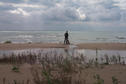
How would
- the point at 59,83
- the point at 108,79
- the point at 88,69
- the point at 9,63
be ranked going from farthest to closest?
the point at 9,63
the point at 88,69
the point at 108,79
the point at 59,83

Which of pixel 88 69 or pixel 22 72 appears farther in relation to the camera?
pixel 88 69

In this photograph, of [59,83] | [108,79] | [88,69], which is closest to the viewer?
[59,83]

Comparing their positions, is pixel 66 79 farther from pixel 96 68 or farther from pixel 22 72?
pixel 96 68

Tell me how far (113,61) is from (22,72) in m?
5.08

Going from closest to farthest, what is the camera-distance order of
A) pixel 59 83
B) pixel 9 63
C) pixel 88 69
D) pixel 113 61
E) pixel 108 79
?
1. pixel 59 83
2. pixel 108 79
3. pixel 88 69
4. pixel 9 63
5. pixel 113 61

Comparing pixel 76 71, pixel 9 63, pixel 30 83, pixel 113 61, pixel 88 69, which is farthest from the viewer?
pixel 113 61

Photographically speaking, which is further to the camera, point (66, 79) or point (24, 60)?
point (24, 60)

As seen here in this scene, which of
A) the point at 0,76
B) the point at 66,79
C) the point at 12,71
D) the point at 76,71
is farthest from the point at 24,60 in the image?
the point at 66,79

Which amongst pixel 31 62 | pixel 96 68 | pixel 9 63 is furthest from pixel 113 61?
pixel 9 63

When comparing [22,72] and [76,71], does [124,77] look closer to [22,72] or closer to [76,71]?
[76,71]

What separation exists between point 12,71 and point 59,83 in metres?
2.91

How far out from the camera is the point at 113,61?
9.05m

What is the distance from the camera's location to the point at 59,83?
4.56m

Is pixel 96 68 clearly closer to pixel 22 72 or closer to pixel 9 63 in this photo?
pixel 22 72
